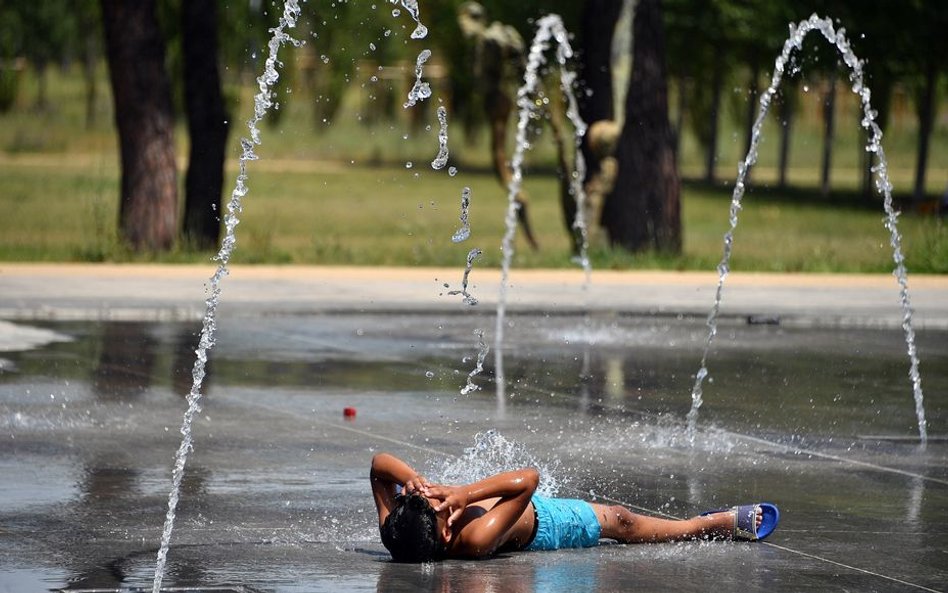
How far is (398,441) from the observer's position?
10.6 meters

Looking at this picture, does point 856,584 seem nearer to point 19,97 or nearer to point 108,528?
point 108,528

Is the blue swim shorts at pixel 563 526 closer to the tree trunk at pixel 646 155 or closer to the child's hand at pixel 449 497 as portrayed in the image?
the child's hand at pixel 449 497

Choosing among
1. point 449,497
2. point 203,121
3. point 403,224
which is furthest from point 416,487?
point 403,224

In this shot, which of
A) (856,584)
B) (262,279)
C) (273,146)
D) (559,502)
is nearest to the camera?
(856,584)

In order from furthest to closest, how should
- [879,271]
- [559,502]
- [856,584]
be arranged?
1. [879,271]
2. [559,502]
3. [856,584]

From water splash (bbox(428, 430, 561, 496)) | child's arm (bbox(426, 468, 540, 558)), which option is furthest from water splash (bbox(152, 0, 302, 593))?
water splash (bbox(428, 430, 561, 496))

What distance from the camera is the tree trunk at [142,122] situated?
2247 centimetres

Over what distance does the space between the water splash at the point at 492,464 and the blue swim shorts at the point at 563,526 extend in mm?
1139

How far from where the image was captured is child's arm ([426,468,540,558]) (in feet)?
24.2

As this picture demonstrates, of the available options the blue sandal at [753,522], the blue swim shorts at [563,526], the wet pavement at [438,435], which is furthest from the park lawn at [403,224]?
the blue swim shorts at [563,526]

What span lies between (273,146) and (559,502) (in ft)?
178

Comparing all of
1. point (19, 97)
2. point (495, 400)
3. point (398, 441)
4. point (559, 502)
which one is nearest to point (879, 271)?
point (495, 400)

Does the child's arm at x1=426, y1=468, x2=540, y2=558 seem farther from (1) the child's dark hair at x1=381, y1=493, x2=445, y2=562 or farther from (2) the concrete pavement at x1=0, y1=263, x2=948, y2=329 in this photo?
(2) the concrete pavement at x1=0, y1=263, x2=948, y2=329

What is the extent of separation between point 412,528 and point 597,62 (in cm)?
1811
